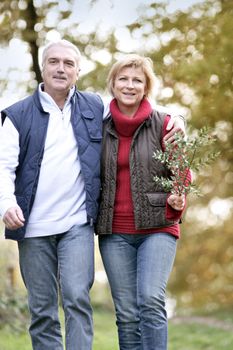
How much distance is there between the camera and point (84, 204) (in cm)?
439

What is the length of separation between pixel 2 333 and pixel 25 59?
337cm

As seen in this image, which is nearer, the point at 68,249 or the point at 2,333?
the point at 68,249

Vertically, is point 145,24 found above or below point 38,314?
above

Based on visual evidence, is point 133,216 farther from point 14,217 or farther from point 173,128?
point 14,217

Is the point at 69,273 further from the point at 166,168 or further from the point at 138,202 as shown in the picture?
the point at 166,168

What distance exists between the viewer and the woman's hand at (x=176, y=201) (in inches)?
167

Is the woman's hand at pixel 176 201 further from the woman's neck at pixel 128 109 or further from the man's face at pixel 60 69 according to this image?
the man's face at pixel 60 69

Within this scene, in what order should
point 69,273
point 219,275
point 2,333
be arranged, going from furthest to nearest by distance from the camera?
point 219,275 → point 2,333 → point 69,273

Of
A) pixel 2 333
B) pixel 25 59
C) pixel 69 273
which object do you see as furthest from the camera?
pixel 25 59

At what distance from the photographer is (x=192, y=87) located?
9.55 metres

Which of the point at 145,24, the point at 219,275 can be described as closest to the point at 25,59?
the point at 145,24

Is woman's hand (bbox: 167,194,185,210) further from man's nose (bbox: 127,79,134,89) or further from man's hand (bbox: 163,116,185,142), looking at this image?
man's nose (bbox: 127,79,134,89)

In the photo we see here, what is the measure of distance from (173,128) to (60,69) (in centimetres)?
77

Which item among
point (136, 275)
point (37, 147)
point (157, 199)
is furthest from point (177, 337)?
point (37, 147)
